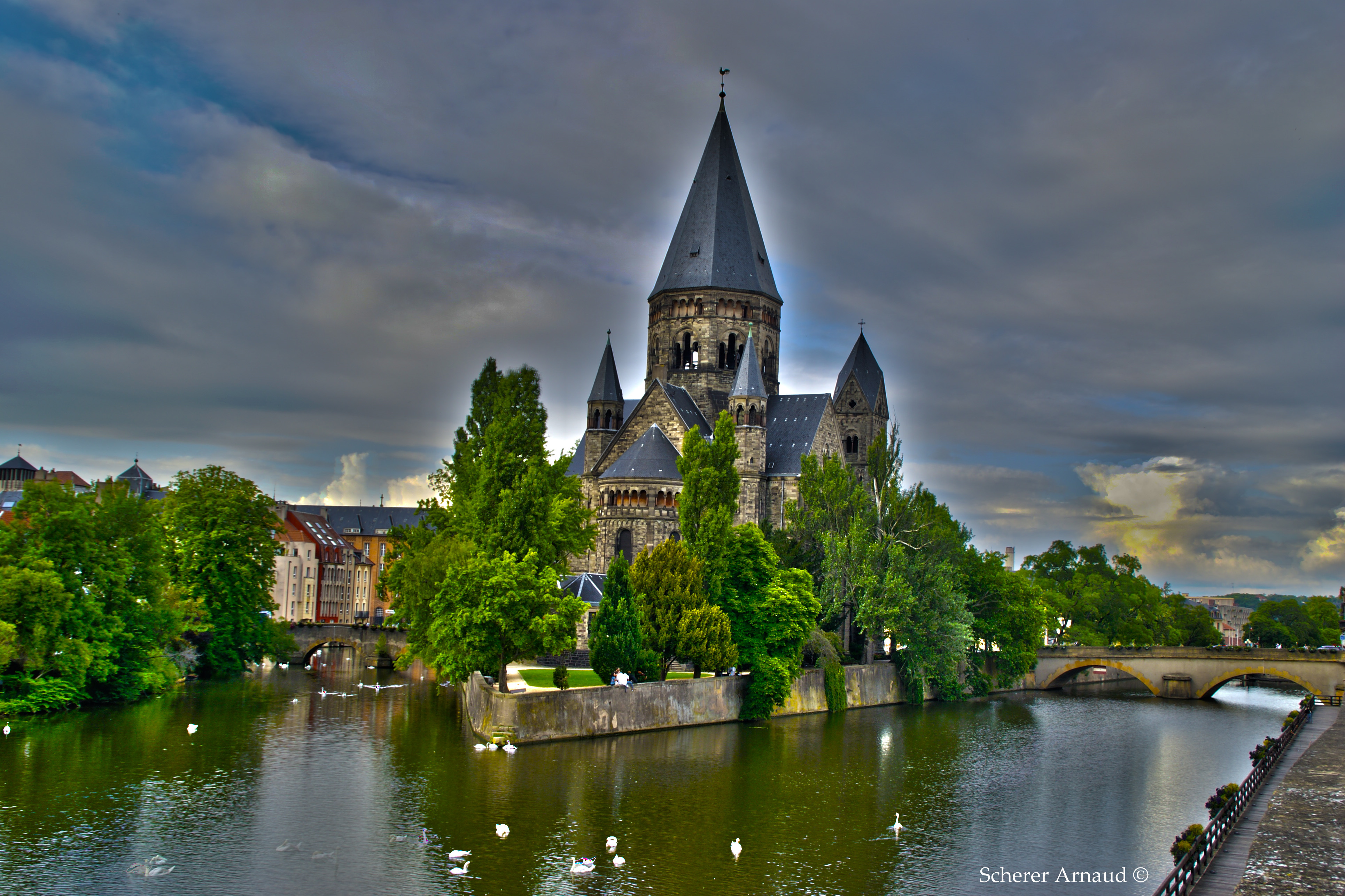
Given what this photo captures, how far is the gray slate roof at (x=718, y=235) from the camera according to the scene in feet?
252

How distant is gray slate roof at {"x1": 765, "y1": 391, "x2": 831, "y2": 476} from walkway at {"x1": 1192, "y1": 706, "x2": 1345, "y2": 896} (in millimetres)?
35478

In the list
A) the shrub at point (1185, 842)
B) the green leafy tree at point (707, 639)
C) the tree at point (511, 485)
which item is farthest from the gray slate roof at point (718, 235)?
the shrub at point (1185, 842)

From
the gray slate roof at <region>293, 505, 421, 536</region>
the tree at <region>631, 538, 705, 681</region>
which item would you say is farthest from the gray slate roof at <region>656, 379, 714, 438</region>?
the gray slate roof at <region>293, 505, 421, 536</region>

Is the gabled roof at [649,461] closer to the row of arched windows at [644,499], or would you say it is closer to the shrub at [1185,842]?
the row of arched windows at [644,499]

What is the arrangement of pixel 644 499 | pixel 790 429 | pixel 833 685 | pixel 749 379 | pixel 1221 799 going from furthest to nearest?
1. pixel 790 429
2. pixel 749 379
3. pixel 644 499
4. pixel 833 685
5. pixel 1221 799

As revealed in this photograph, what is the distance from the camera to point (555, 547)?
151ft

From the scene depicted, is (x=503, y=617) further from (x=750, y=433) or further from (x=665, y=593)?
(x=750, y=433)

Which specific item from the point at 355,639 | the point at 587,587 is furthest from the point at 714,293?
the point at 355,639

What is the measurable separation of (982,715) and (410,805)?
35.2 m

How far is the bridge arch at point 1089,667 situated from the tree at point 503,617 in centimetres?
4338

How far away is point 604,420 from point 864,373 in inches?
870

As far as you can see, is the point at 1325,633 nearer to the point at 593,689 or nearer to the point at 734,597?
the point at 734,597

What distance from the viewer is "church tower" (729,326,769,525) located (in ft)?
223

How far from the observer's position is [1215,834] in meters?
21.8
